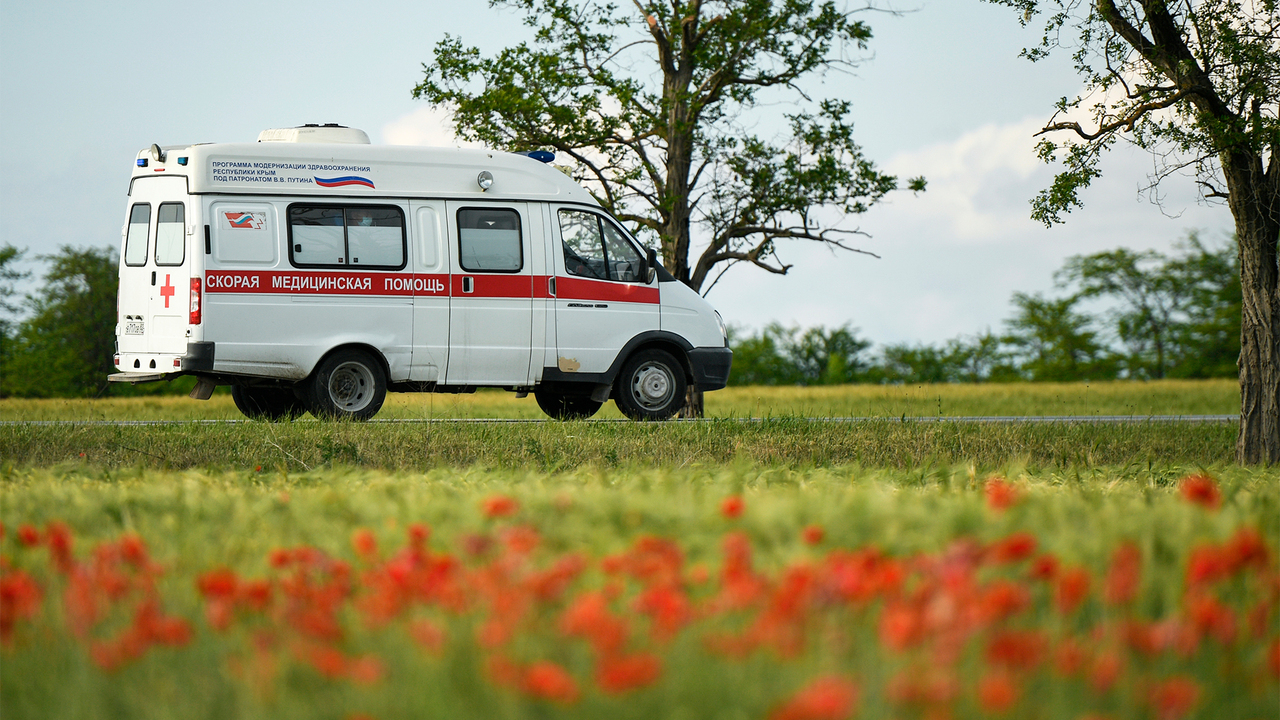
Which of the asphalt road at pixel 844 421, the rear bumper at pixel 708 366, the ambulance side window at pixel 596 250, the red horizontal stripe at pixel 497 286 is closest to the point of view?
the asphalt road at pixel 844 421

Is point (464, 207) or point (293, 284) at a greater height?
point (464, 207)

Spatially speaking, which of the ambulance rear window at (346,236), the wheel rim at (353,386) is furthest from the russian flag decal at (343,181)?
the wheel rim at (353,386)

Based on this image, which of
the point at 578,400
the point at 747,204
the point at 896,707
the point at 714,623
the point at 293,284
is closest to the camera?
the point at 896,707

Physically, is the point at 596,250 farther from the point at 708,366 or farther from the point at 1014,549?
the point at 1014,549

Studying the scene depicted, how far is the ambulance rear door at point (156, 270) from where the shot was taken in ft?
37.2

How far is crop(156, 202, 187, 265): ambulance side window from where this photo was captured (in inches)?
448

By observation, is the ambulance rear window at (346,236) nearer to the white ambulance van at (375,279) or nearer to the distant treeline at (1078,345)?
the white ambulance van at (375,279)

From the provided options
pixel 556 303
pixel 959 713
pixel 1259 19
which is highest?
pixel 1259 19

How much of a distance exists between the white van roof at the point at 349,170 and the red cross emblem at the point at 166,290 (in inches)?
37.5

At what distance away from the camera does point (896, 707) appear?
7.98ft

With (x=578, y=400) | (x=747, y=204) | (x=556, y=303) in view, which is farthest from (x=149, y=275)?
(x=747, y=204)

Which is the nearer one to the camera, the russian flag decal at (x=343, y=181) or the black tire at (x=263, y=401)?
the russian flag decal at (x=343, y=181)

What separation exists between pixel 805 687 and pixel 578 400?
1194cm

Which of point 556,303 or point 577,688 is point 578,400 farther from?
point 577,688
